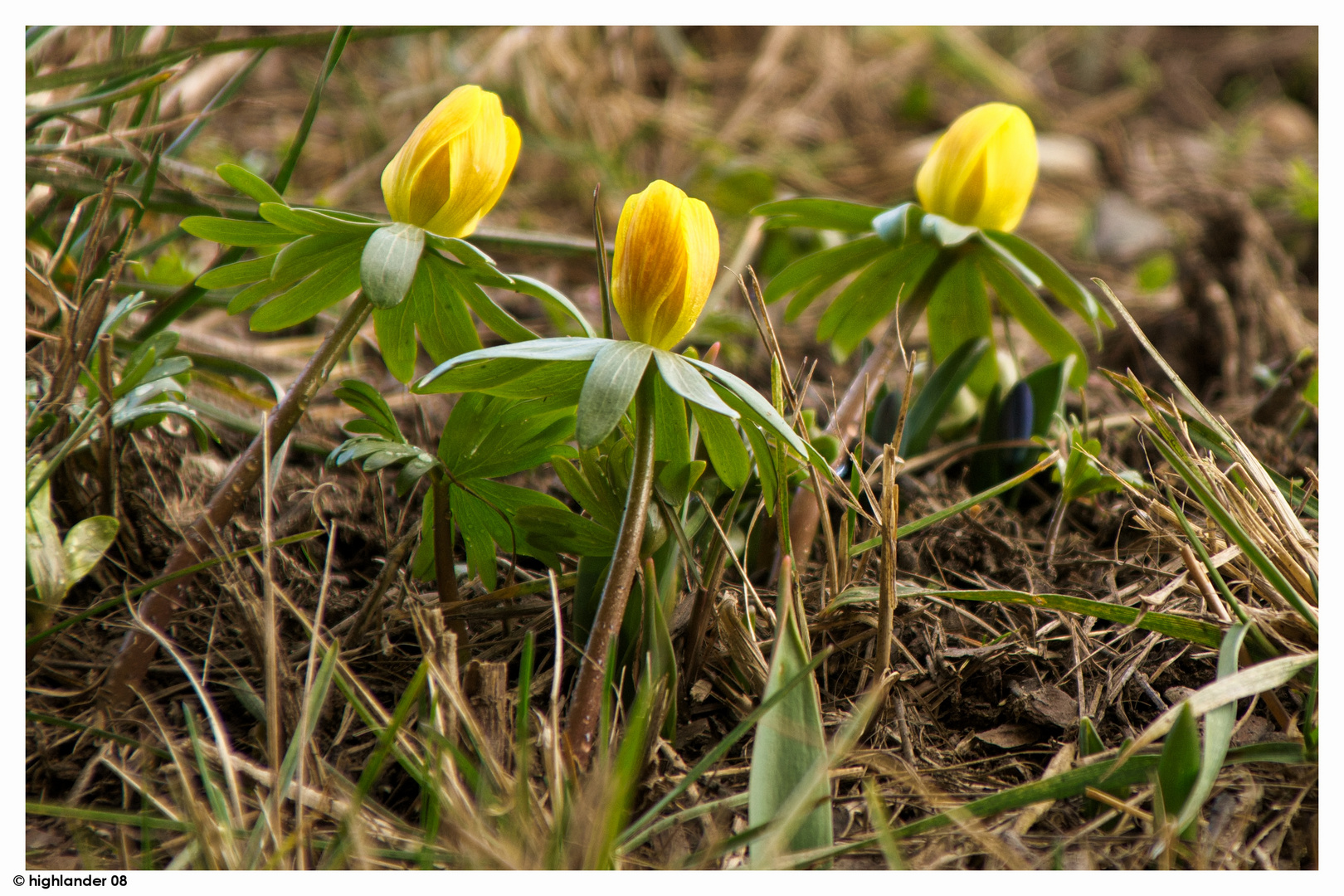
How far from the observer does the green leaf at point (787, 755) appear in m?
0.80

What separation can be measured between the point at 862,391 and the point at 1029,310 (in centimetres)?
27

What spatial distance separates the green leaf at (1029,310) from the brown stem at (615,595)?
622 mm

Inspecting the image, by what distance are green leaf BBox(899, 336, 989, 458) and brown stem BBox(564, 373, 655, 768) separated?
66 cm

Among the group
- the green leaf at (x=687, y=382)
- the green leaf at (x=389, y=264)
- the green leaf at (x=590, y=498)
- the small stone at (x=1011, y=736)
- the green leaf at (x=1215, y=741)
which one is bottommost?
the small stone at (x=1011, y=736)

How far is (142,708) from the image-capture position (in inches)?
39.9

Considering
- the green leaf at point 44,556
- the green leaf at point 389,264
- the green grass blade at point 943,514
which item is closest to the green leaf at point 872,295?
the green grass blade at point 943,514

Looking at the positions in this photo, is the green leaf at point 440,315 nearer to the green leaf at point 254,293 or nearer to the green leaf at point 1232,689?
the green leaf at point 254,293

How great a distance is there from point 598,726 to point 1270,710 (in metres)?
0.72

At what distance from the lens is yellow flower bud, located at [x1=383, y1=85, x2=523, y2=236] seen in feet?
3.09

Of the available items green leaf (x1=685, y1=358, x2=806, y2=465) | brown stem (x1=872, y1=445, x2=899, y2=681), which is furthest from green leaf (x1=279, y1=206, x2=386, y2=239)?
brown stem (x1=872, y1=445, x2=899, y2=681)

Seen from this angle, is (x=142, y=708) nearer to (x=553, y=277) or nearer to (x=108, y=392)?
(x=108, y=392)

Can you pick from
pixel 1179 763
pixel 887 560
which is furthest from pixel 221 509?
pixel 1179 763

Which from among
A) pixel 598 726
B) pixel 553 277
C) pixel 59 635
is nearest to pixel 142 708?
pixel 59 635

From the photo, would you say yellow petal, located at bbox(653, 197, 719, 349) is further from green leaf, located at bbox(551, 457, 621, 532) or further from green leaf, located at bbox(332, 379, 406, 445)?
green leaf, located at bbox(332, 379, 406, 445)
